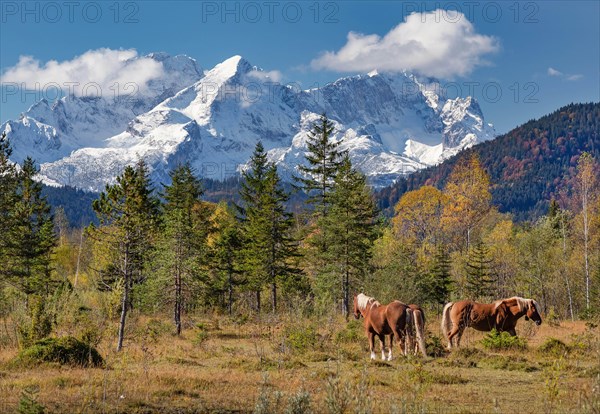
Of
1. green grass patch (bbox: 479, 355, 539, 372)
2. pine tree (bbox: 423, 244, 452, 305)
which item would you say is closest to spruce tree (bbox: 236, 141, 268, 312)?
pine tree (bbox: 423, 244, 452, 305)

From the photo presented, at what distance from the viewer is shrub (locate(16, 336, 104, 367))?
14953 mm

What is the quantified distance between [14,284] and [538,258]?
142ft

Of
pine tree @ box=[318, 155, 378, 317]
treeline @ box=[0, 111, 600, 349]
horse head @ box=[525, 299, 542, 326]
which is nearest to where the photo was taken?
horse head @ box=[525, 299, 542, 326]

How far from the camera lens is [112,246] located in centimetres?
2625

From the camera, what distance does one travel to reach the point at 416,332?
16.3m

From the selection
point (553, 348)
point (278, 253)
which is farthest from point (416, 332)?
point (278, 253)

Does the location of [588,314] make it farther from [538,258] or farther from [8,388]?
[8,388]

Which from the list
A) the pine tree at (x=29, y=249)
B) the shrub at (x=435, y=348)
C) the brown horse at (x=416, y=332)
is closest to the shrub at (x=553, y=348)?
the shrub at (x=435, y=348)

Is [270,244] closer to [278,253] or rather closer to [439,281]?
[278,253]

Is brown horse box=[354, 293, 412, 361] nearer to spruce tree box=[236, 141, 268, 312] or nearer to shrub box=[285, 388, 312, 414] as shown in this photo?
shrub box=[285, 388, 312, 414]

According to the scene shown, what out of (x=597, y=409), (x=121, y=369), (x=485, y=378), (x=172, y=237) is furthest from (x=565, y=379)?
(x=172, y=237)

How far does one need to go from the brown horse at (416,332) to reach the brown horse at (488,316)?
2.89m

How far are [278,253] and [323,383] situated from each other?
31122mm

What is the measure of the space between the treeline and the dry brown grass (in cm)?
518
